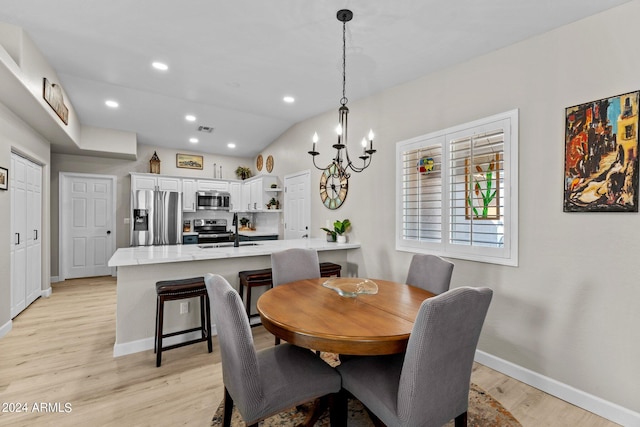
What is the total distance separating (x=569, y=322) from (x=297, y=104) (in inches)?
148

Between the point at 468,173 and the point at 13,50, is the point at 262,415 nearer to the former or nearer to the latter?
the point at 468,173

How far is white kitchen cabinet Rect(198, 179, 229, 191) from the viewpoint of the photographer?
6.48 m

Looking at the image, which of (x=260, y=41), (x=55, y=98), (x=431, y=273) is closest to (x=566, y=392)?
(x=431, y=273)

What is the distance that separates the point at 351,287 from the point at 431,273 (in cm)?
69

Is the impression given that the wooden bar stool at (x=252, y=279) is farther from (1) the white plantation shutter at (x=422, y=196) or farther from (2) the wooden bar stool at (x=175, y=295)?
(1) the white plantation shutter at (x=422, y=196)

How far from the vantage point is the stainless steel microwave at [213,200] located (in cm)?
635

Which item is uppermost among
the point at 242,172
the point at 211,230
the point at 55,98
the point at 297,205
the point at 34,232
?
the point at 55,98

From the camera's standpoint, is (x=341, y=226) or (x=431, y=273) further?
(x=341, y=226)

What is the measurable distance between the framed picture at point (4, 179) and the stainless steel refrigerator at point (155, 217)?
2398mm

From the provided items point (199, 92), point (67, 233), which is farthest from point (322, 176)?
point (67, 233)

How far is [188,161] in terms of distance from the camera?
6.70 meters

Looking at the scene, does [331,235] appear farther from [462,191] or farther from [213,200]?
[213,200]

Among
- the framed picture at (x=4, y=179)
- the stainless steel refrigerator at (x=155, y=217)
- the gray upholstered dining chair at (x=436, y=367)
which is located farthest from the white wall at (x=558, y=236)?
the stainless steel refrigerator at (x=155, y=217)

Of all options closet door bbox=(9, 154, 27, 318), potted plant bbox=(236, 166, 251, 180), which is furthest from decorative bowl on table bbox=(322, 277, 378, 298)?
potted plant bbox=(236, 166, 251, 180)
